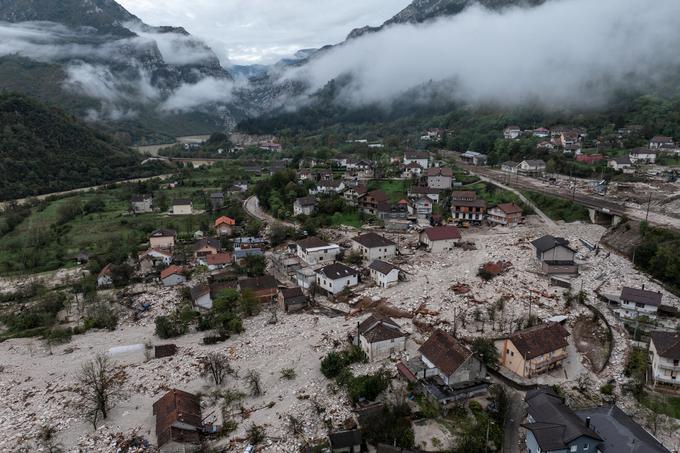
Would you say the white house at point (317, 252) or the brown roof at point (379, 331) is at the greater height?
the brown roof at point (379, 331)

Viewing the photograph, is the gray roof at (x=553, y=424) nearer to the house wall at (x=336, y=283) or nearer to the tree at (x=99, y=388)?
the house wall at (x=336, y=283)

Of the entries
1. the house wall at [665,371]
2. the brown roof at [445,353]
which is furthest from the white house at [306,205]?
the house wall at [665,371]

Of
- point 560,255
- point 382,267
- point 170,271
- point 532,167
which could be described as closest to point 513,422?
point 382,267

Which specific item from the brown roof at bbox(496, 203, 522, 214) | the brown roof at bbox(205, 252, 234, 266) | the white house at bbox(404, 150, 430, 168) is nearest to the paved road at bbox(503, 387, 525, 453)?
the brown roof at bbox(205, 252, 234, 266)

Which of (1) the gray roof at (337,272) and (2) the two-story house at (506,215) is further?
(2) the two-story house at (506,215)

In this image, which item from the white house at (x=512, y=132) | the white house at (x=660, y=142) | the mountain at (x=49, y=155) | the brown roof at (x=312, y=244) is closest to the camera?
the brown roof at (x=312, y=244)

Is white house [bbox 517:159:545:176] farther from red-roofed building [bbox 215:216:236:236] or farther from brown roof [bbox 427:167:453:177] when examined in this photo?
red-roofed building [bbox 215:216:236:236]

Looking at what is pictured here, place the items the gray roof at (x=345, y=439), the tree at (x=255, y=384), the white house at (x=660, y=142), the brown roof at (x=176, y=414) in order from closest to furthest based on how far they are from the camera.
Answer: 1. the gray roof at (x=345, y=439)
2. the brown roof at (x=176, y=414)
3. the tree at (x=255, y=384)
4. the white house at (x=660, y=142)
